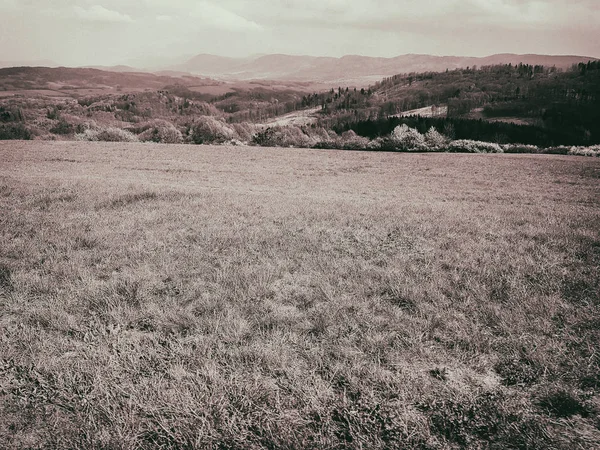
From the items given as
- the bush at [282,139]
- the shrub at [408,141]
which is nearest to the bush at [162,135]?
the bush at [282,139]

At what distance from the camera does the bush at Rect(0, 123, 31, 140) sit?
42.7 metres

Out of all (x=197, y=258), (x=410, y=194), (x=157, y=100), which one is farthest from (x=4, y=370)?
(x=157, y=100)

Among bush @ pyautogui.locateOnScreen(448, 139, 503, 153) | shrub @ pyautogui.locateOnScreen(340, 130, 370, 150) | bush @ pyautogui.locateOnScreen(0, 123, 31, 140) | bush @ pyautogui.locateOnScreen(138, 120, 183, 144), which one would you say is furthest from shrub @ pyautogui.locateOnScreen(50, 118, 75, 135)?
bush @ pyautogui.locateOnScreen(448, 139, 503, 153)

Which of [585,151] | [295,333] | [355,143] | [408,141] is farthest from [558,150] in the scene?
[295,333]

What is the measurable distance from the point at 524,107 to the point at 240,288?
180 meters

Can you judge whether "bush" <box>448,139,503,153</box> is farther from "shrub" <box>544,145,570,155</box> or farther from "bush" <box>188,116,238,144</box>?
"bush" <box>188,116,238,144</box>

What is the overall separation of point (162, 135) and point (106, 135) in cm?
764

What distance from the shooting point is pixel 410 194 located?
A: 1848 cm

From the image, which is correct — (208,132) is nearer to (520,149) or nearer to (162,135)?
(162,135)

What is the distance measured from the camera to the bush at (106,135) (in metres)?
46.3

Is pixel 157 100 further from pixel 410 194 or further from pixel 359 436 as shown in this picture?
pixel 359 436

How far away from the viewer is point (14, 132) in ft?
143

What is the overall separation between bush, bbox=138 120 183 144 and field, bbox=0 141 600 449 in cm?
4539

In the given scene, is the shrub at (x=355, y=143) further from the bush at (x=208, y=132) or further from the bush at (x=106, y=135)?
the bush at (x=106, y=135)
